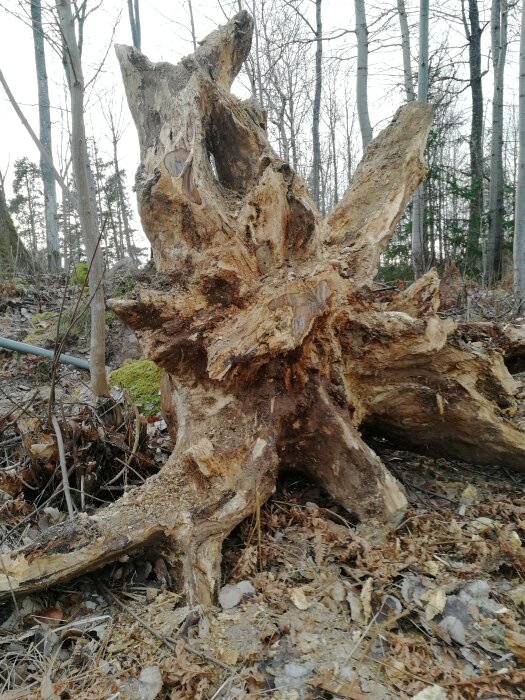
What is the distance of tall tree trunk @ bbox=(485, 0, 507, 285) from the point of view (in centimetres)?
1211

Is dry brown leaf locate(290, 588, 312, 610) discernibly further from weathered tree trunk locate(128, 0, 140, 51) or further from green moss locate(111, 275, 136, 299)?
weathered tree trunk locate(128, 0, 140, 51)

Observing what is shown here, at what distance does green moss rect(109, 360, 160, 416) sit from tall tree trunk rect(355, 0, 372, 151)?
307 inches

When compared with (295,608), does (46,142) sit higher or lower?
higher

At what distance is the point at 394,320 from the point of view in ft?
9.33

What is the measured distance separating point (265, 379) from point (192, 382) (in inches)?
16.8

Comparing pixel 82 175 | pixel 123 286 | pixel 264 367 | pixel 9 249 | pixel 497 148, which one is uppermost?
pixel 497 148

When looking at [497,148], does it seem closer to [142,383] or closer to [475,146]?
[475,146]

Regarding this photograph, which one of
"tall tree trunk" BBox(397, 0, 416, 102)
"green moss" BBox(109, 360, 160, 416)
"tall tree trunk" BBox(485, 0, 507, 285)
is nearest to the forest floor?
"green moss" BBox(109, 360, 160, 416)

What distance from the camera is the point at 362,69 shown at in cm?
1016

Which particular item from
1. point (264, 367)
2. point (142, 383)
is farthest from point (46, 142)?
point (264, 367)

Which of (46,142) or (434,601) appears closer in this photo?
(434,601)

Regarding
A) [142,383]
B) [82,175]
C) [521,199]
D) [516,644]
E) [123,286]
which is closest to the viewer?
[516,644]

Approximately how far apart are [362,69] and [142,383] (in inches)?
356

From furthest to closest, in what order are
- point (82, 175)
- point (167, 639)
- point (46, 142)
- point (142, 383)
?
point (46, 142) < point (142, 383) < point (82, 175) < point (167, 639)
